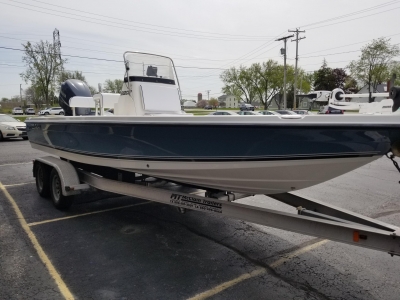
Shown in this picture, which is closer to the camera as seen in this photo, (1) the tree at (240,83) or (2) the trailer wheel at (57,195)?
(2) the trailer wheel at (57,195)

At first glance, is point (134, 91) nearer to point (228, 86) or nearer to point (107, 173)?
point (107, 173)

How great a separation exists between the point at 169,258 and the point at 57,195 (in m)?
2.48

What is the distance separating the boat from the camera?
2505 mm

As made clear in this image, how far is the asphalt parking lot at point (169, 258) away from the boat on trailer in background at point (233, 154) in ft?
1.68

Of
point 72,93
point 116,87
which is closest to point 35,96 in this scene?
point 116,87

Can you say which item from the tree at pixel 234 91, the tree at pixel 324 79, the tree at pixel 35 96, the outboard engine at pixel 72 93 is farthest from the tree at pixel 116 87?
the tree at pixel 324 79

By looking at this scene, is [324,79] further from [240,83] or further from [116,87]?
[116,87]

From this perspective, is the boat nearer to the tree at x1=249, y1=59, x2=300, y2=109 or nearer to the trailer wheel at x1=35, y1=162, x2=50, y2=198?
the trailer wheel at x1=35, y1=162, x2=50, y2=198

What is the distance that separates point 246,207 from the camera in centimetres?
319

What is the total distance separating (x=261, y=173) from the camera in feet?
9.88

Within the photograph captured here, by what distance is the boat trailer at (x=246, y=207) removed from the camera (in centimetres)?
256

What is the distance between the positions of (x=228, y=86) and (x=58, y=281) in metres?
51.4

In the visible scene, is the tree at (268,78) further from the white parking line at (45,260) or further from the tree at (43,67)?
the white parking line at (45,260)

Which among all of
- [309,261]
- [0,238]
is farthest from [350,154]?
[0,238]
